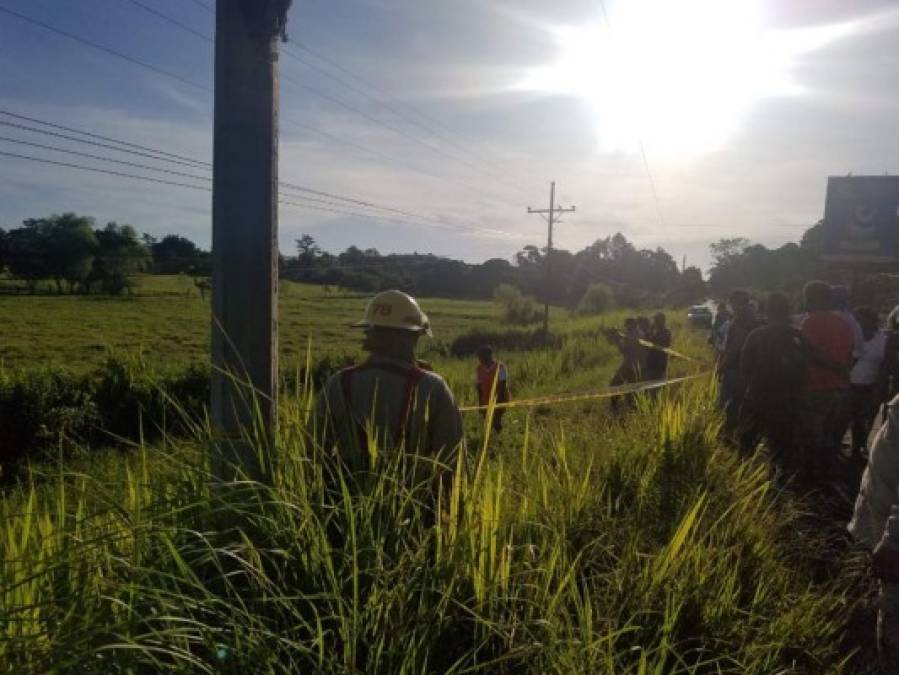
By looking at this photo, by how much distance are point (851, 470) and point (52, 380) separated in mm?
15054

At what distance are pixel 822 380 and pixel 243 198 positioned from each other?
5355mm

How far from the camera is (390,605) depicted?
70.4 inches

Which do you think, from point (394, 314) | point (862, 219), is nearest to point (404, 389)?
point (394, 314)

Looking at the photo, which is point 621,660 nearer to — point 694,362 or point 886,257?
point 694,362

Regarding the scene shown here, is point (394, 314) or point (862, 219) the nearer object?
point (394, 314)

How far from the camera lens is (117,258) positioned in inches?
4690

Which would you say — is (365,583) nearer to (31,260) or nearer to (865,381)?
(865,381)

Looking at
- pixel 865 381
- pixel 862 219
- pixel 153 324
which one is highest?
pixel 862 219

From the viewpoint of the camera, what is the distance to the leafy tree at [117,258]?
117 metres

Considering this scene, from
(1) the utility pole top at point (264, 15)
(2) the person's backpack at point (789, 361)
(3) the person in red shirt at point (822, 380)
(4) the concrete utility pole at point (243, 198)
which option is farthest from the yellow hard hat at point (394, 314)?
(3) the person in red shirt at point (822, 380)

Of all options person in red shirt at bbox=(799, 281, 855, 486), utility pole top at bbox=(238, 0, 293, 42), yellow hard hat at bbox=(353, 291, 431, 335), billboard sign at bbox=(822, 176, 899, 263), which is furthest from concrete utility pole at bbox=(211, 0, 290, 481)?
billboard sign at bbox=(822, 176, 899, 263)

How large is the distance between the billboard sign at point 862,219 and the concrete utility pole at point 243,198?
1246 inches

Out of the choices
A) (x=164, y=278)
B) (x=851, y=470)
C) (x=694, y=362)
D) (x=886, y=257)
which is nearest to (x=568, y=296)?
(x=164, y=278)

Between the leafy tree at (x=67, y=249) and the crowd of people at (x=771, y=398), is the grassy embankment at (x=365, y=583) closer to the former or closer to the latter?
the crowd of people at (x=771, y=398)
